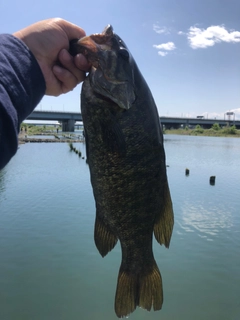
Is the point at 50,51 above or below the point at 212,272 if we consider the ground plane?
above

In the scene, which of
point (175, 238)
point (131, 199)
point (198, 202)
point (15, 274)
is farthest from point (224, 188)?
point (131, 199)

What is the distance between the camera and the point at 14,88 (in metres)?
1.83

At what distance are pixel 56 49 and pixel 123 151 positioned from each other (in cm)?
101

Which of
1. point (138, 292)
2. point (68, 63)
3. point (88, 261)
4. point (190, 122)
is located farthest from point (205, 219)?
point (190, 122)

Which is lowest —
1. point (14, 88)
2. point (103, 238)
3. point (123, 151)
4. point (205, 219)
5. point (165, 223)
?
point (205, 219)

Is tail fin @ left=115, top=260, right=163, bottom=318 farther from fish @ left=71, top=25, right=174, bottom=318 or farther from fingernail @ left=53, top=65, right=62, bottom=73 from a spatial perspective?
fingernail @ left=53, top=65, right=62, bottom=73

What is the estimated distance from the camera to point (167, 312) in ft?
24.8

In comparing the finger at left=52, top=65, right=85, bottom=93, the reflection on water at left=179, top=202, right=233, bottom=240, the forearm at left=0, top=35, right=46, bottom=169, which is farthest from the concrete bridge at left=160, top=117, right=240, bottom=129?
the forearm at left=0, top=35, right=46, bottom=169

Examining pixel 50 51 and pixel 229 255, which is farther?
pixel 229 255

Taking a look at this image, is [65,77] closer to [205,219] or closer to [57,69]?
[57,69]

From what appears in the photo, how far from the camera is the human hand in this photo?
226 centimetres

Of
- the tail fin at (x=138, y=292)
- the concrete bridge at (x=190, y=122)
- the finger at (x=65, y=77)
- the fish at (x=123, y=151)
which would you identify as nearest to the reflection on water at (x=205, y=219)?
the tail fin at (x=138, y=292)

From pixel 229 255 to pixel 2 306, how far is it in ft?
24.3

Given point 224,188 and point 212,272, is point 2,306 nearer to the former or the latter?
point 212,272
